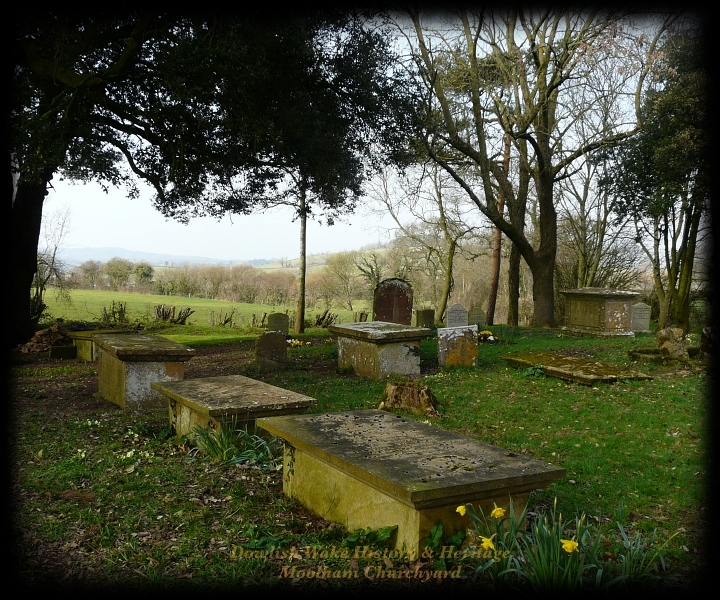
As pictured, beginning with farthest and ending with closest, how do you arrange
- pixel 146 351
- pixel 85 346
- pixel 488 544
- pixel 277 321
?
pixel 277 321, pixel 85 346, pixel 146 351, pixel 488 544

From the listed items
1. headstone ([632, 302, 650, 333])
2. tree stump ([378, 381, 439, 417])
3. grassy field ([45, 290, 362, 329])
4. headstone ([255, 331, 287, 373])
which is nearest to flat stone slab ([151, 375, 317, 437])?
tree stump ([378, 381, 439, 417])

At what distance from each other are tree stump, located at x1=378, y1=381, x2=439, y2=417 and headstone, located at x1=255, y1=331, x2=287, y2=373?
4.02 m

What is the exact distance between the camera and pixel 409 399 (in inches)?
311

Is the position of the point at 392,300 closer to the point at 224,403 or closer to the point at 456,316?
the point at 456,316

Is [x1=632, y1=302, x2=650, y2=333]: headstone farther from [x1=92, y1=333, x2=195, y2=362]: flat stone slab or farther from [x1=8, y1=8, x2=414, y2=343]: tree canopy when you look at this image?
[x1=92, y1=333, x2=195, y2=362]: flat stone slab

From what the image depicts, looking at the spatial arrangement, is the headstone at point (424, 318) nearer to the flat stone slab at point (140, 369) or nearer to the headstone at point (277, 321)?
the headstone at point (277, 321)

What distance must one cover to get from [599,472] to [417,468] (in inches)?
107

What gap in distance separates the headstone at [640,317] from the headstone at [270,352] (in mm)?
12666

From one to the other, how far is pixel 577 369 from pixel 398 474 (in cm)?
734

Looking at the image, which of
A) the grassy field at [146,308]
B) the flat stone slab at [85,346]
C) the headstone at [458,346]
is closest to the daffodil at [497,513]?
the headstone at [458,346]

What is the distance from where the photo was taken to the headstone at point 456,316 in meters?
13.2

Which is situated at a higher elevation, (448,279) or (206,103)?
(206,103)

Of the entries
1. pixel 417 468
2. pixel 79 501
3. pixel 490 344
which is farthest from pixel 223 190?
pixel 417 468

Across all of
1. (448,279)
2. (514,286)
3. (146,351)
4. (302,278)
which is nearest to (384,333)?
(146,351)
